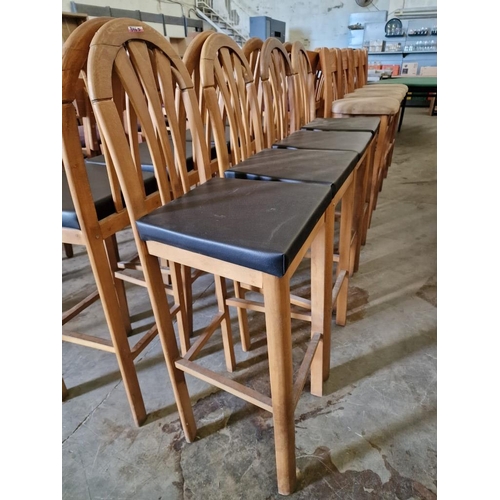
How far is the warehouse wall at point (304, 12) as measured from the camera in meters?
8.04

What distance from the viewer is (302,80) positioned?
5.98 feet

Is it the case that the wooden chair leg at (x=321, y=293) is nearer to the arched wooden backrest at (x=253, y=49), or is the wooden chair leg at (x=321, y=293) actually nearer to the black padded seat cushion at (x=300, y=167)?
the black padded seat cushion at (x=300, y=167)

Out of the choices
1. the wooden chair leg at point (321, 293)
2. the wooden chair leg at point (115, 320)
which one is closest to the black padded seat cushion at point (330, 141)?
the wooden chair leg at point (321, 293)

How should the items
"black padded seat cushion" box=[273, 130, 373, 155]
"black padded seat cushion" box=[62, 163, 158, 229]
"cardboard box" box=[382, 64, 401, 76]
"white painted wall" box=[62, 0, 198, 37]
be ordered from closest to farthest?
"black padded seat cushion" box=[62, 163, 158, 229] < "black padded seat cushion" box=[273, 130, 373, 155] < "white painted wall" box=[62, 0, 198, 37] < "cardboard box" box=[382, 64, 401, 76]

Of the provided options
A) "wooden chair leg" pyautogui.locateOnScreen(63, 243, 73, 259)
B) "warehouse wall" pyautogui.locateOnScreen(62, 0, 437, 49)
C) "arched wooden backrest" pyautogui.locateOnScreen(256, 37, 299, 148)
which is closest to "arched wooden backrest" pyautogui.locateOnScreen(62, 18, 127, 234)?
"arched wooden backrest" pyautogui.locateOnScreen(256, 37, 299, 148)

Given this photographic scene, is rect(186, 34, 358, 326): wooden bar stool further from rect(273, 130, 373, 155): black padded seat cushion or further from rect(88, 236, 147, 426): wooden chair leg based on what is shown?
rect(88, 236, 147, 426): wooden chair leg

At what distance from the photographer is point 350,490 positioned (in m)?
0.94

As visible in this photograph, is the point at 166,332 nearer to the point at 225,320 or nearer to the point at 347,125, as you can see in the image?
the point at 225,320

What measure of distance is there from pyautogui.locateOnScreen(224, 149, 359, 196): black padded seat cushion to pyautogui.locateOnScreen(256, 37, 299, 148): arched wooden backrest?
0.27m

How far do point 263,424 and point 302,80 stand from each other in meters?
1.67

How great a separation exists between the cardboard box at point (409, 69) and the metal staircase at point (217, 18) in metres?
4.45

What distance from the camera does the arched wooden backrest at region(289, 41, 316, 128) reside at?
1.75m

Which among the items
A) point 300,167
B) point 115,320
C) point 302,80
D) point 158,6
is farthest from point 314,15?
point 115,320

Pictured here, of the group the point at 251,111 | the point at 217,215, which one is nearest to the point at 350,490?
the point at 217,215
